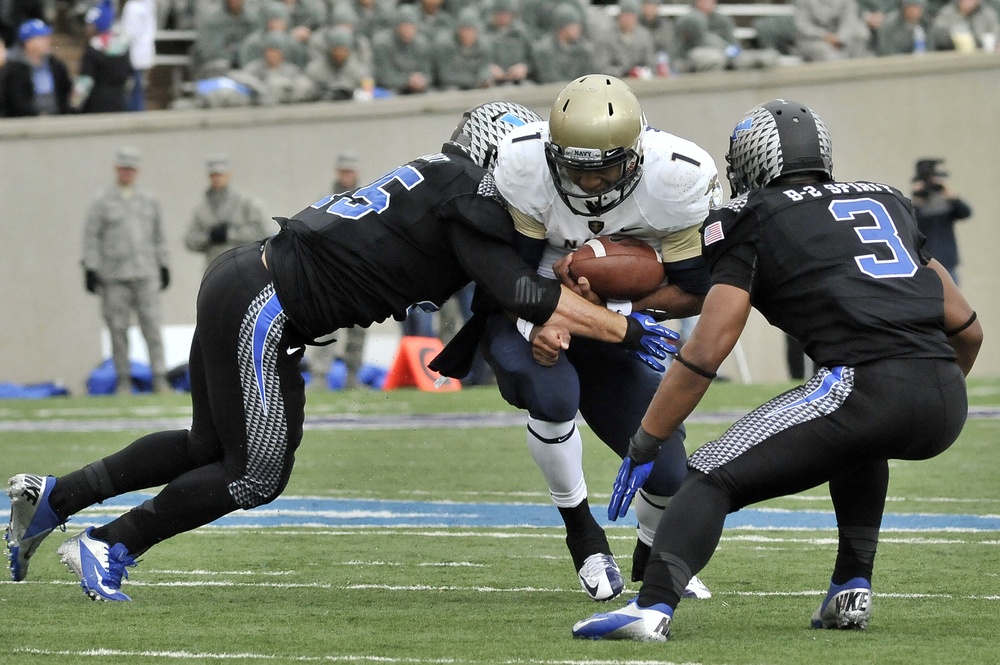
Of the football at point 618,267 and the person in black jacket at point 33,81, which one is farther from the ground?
the football at point 618,267

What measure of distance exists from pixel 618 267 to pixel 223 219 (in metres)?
8.23

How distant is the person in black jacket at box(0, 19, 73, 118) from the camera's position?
1298 cm

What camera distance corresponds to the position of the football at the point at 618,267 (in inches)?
164

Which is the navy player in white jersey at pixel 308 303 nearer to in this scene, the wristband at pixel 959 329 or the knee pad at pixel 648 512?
the knee pad at pixel 648 512

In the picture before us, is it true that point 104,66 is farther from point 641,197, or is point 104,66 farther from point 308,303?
point 641,197

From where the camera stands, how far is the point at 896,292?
11.7 ft

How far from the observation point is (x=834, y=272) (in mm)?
3576

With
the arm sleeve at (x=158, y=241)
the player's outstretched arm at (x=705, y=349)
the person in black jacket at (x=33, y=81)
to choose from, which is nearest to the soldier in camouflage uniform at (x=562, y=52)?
the arm sleeve at (x=158, y=241)

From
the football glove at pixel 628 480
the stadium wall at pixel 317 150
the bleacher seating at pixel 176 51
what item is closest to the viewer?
the football glove at pixel 628 480

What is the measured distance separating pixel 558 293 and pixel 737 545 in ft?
5.21

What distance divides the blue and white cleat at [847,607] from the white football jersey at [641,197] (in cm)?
97

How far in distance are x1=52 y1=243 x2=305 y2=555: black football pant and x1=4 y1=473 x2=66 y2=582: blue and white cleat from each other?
33 cm

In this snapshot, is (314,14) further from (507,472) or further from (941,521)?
(941,521)

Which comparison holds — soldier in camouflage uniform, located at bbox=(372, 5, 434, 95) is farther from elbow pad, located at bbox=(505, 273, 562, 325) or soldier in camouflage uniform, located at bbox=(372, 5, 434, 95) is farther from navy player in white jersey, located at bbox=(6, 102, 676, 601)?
elbow pad, located at bbox=(505, 273, 562, 325)
